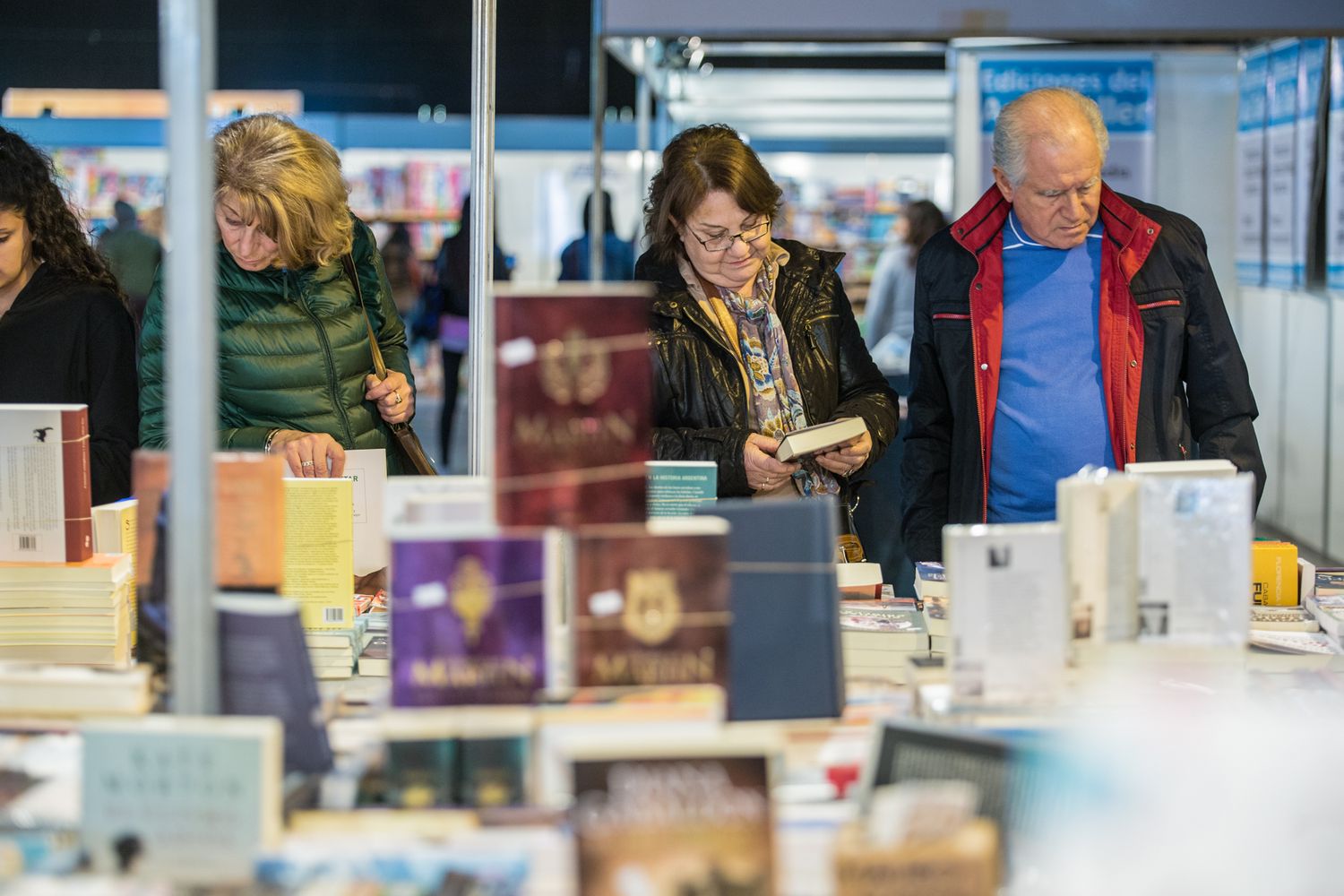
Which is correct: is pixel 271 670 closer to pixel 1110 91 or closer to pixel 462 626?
pixel 462 626

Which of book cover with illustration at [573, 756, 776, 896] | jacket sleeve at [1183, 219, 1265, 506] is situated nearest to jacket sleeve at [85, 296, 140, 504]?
book cover with illustration at [573, 756, 776, 896]

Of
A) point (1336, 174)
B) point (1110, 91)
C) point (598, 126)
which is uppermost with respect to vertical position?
point (1110, 91)

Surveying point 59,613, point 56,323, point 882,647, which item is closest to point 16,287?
point 56,323

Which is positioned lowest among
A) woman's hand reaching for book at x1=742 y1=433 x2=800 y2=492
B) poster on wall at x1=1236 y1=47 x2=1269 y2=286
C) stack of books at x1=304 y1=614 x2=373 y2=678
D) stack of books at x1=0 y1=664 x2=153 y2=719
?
stack of books at x1=304 y1=614 x2=373 y2=678

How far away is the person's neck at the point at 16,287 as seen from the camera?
283cm

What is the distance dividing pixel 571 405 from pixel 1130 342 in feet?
5.19

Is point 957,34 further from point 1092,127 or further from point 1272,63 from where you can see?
point 1272,63

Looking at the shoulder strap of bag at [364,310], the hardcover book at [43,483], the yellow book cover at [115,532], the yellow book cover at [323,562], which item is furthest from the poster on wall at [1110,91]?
the hardcover book at [43,483]

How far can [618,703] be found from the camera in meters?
1.43

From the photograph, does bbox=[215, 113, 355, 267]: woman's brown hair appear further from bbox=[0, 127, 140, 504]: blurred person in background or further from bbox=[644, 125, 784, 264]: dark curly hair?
bbox=[644, 125, 784, 264]: dark curly hair

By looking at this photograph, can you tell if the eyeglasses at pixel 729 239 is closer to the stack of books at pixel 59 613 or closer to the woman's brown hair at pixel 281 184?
the woman's brown hair at pixel 281 184

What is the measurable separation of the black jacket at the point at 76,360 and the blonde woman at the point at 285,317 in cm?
6

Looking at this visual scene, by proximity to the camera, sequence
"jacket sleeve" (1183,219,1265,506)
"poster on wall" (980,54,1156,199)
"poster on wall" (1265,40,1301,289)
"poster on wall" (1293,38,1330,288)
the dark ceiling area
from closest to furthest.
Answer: "jacket sleeve" (1183,219,1265,506)
"poster on wall" (980,54,1156,199)
"poster on wall" (1293,38,1330,288)
"poster on wall" (1265,40,1301,289)
the dark ceiling area

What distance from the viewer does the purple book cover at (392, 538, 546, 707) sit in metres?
1.48
